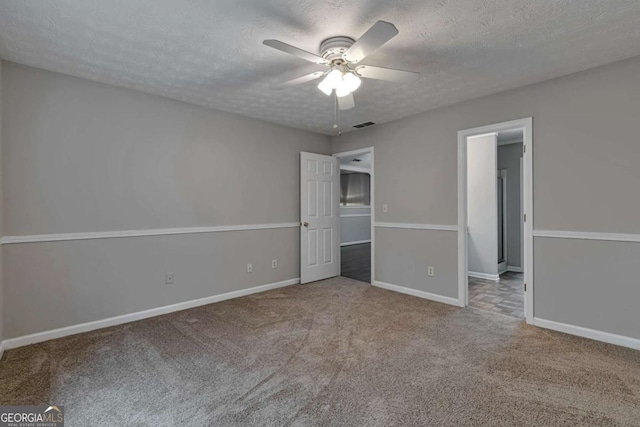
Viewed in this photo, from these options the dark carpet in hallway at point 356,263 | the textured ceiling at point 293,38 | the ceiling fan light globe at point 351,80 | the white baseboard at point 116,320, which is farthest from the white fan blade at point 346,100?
the dark carpet in hallway at point 356,263

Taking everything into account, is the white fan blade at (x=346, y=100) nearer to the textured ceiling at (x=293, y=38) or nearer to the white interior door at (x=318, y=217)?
the textured ceiling at (x=293, y=38)

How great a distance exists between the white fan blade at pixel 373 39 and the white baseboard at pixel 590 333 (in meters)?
2.98

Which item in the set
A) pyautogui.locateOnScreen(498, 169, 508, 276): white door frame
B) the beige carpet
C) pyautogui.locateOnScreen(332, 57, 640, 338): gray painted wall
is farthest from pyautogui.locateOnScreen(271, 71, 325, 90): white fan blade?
pyautogui.locateOnScreen(498, 169, 508, 276): white door frame

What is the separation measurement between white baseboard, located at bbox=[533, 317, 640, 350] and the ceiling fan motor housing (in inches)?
120

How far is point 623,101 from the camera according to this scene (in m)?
2.55

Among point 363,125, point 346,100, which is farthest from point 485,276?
point 346,100

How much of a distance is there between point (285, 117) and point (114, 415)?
11.4 feet

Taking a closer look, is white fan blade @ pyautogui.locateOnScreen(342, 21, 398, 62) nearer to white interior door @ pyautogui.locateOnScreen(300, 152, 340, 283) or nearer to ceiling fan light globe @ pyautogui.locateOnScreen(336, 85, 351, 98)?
ceiling fan light globe @ pyautogui.locateOnScreen(336, 85, 351, 98)

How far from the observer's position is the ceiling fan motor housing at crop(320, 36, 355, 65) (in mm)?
2131

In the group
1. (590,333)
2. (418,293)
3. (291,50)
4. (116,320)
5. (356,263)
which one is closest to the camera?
(291,50)

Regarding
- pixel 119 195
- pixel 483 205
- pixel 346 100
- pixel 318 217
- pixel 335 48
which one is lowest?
pixel 318 217
